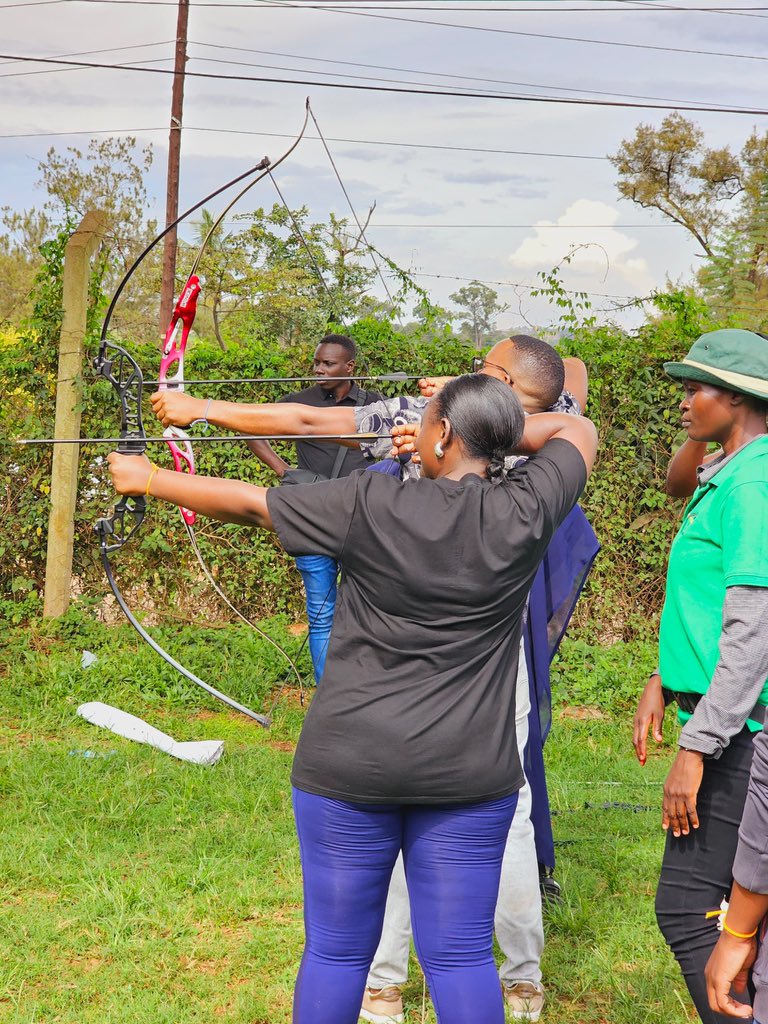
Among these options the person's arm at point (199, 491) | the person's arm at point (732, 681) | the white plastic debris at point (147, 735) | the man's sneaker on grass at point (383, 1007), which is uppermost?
the person's arm at point (199, 491)

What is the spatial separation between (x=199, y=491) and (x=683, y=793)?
1121 mm

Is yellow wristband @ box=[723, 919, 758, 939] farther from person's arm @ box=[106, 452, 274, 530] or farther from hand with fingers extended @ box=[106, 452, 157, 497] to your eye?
hand with fingers extended @ box=[106, 452, 157, 497]

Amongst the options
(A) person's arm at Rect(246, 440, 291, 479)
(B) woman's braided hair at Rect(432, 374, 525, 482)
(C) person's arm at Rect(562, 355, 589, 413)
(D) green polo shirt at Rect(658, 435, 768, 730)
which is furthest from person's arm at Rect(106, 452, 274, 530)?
(A) person's arm at Rect(246, 440, 291, 479)

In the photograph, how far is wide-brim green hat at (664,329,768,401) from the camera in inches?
82.4

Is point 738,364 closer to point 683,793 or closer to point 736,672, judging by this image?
point 736,672

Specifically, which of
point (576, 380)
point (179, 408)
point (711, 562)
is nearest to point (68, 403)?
point (576, 380)

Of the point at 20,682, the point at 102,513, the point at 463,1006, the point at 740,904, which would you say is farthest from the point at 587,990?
the point at 102,513

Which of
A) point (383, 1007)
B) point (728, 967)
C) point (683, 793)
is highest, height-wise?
point (683, 793)

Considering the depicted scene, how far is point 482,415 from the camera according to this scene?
2.03m

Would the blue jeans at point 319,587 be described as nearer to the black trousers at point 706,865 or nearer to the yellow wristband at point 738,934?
the black trousers at point 706,865

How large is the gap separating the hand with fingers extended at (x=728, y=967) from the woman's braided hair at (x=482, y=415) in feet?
3.06

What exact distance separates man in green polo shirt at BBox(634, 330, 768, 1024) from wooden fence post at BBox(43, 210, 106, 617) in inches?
176

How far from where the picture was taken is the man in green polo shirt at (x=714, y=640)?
1.95m

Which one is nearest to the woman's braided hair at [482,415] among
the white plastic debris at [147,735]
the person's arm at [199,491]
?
the person's arm at [199,491]
